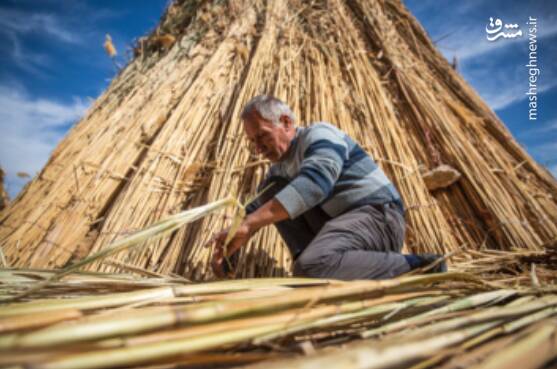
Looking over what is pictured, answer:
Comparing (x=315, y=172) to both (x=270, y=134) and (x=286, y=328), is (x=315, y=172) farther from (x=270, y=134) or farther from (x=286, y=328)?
(x=286, y=328)

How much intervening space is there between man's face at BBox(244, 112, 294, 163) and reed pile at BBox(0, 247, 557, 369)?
70cm

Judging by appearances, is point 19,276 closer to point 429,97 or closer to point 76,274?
point 76,274

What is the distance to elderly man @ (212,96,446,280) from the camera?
81 cm

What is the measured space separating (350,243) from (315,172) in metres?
0.25

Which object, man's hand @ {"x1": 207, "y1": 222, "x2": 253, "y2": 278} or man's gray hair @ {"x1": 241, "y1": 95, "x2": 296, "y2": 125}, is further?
man's gray hair @ {"x1": 241, "y1": 95, "x2": 296, "y2": 125}

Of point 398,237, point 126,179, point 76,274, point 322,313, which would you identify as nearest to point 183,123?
point 126,179

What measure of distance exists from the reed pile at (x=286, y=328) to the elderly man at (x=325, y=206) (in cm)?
34

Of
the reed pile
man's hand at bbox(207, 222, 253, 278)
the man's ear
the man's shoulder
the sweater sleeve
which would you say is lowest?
the reed pile

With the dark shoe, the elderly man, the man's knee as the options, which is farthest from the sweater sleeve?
the dark shoe

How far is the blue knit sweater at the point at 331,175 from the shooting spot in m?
0.84

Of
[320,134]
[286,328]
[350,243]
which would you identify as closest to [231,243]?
[350,243]

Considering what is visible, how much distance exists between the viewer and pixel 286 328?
30 centimetres

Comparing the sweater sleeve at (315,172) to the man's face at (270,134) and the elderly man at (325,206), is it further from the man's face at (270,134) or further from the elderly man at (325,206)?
the man's face at (270,134)

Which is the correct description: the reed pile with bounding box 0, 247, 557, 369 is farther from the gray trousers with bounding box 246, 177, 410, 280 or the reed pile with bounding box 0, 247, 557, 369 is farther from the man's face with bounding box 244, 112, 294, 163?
the man's face with bounding box 244, 112, 294, 163
